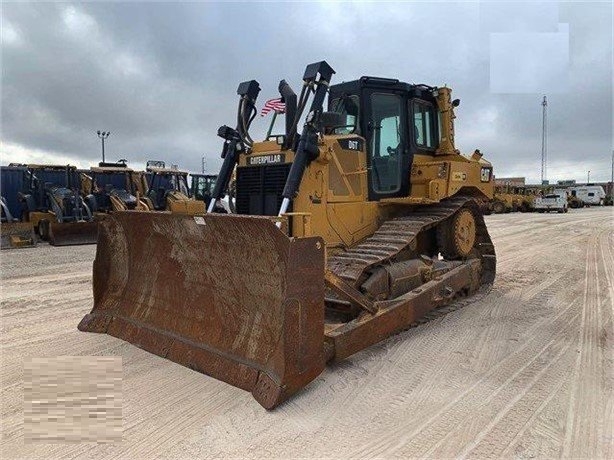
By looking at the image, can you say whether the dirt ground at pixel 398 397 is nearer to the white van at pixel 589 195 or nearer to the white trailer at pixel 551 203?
the white trailer at pixel 551 203

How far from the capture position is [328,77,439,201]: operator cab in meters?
5.43

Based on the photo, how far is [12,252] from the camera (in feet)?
36.8

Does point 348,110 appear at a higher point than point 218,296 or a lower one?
higher

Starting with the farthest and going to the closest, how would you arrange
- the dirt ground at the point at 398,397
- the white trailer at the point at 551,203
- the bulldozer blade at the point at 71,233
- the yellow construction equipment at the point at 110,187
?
the white trailer at the point at 551,203
the yellow construction equipment at the point at 110,187
the bulldozer blade at the point at 71,233
the dirt ground at the point at 398,397

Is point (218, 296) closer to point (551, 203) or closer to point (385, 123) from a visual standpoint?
point (385, 123)

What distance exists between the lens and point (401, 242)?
190 inches

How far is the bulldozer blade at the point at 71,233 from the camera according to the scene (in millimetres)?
12500

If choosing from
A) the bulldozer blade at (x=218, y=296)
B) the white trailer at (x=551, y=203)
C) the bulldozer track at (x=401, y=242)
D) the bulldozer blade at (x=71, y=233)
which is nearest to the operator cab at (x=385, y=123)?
the bulldozer track at (x=401, y=242)

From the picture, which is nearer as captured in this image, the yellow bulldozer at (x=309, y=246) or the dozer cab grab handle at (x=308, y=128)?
the yellow bulldozer at (x=309, y=246)

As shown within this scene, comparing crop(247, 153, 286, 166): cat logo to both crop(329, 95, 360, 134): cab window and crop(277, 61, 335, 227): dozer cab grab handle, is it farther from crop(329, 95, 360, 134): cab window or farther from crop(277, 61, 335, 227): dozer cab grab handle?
crop(329, 95, 360, 134): cab window

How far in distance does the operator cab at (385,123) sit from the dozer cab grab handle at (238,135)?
3.40ft

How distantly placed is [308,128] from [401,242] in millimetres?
1561

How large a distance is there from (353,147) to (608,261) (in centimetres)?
776

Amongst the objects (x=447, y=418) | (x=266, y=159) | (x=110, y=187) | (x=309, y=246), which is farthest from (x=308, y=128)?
(x=110, y=187)
